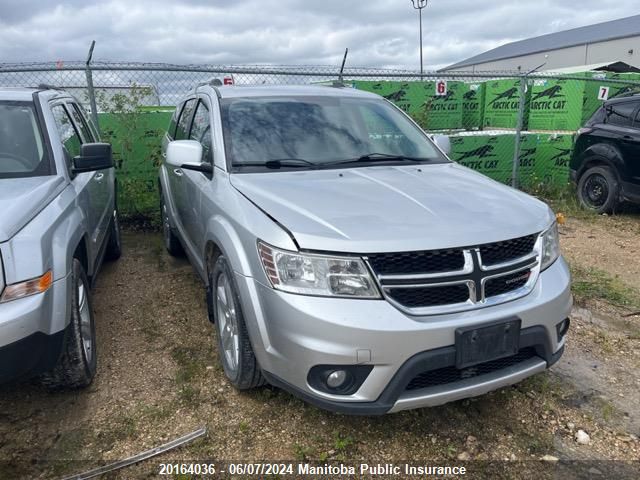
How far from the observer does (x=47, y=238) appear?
248 centimetres

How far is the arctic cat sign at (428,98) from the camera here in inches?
508

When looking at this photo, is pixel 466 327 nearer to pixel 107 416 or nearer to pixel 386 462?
pixel 386 462

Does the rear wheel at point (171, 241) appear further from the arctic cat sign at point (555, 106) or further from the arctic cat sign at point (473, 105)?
the arctic cat sign at point (473, 105)

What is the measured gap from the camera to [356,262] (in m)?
2.14

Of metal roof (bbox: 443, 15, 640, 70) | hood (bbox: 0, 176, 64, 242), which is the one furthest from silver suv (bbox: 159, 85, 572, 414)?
metal roof (bbox: 443, 15, 640, 70)

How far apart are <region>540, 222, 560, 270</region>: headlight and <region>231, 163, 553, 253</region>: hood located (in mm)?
59

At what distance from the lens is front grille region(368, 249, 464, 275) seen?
2.16m

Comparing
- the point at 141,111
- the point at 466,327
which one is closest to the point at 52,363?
the point at 466,327

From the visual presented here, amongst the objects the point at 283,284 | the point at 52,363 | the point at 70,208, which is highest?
the point at 70,208

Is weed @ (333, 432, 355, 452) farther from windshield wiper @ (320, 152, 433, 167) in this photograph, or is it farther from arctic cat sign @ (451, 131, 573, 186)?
arctic cat sign @ (451, 131, 573, 186)

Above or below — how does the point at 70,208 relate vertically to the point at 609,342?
above

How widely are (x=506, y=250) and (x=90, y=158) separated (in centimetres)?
267

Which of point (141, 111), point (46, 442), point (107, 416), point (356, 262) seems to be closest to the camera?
point (356, 262)

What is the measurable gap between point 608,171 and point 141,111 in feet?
21.8
